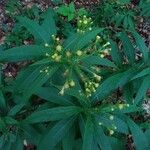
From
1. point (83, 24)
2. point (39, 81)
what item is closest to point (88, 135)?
point (39, 81)

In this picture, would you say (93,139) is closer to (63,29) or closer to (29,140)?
(29,140)

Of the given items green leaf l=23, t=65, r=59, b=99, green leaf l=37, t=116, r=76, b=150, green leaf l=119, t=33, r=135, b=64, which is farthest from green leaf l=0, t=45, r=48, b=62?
green leaf l=119, t=33, r=135, b=64

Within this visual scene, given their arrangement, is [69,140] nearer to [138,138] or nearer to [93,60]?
[138,138]

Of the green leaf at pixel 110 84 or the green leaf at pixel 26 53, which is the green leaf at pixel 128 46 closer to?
the green leaf at pixel 110 84

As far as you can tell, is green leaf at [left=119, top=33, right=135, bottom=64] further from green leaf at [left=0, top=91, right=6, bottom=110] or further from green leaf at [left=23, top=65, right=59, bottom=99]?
green leaf at [left=0, top=91, right=6, bottom=110]

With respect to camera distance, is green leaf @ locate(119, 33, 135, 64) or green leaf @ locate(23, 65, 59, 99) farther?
green leaf @ locate(119, 33, 135, 64)

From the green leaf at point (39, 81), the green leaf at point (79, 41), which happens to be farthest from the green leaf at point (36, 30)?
the green leaf at point (39, 81)
